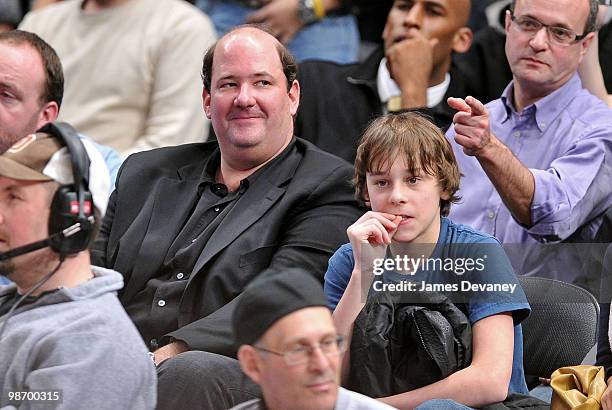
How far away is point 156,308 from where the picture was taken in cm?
298

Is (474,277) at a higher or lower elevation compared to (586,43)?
lower

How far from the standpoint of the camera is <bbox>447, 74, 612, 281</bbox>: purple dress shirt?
123 inches

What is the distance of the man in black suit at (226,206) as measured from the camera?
2955 mm

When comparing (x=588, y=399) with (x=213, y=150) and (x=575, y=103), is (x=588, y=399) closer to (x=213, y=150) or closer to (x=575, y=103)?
(x=575, y=103)

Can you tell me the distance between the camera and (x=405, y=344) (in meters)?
2.54

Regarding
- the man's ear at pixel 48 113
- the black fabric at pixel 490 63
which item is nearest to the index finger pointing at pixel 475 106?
the black fabric at pixel 490 63

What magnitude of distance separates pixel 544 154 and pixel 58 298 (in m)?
1.65

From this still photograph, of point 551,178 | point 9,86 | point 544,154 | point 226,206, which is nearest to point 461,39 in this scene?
point 544,154

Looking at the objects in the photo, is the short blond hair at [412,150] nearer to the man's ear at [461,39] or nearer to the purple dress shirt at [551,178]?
the purple dress shirt at [551,178]

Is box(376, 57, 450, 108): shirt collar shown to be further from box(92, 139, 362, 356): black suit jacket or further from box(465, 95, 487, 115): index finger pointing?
box(465, 95, 487, 115): index finger pointing

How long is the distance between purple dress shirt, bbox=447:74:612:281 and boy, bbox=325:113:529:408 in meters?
0.40

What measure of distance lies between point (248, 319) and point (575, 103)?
1642mm

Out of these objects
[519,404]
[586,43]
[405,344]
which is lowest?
[519,404]

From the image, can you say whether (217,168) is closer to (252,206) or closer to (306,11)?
(252,206)
